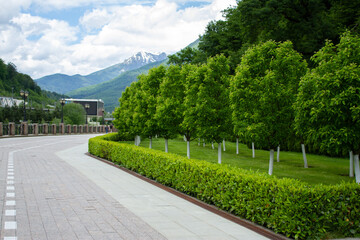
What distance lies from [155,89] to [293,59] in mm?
10937

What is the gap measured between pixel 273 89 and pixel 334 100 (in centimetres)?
528

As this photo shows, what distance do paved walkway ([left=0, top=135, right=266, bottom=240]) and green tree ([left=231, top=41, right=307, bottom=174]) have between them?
5650mm

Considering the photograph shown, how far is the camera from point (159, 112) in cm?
2152

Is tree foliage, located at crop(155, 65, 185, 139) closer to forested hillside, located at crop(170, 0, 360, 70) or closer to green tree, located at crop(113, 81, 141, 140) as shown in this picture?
green tree, located at crop(113, 81, 141, 140)

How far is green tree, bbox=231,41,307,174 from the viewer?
50.2ft

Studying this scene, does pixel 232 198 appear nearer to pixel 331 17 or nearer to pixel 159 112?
pixel 159 112

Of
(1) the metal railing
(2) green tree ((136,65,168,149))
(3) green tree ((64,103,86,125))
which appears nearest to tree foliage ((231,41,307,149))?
(2) green tree ((136,65,168,149))

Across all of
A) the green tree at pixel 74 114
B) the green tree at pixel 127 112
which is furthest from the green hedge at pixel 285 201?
the green tree at pixel 74 114

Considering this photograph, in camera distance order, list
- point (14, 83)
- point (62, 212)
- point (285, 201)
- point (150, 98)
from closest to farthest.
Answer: point (285, 201)
point (62, 212)
point (150, 98)
point (14, 83)

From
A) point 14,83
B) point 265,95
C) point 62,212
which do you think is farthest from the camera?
point 14,83

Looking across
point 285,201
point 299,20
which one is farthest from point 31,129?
point 285,201

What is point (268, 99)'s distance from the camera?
50.1 ft

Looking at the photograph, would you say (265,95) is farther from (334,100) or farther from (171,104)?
(171,104)

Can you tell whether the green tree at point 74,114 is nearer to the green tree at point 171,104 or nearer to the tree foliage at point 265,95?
the green tree at point 171,104
